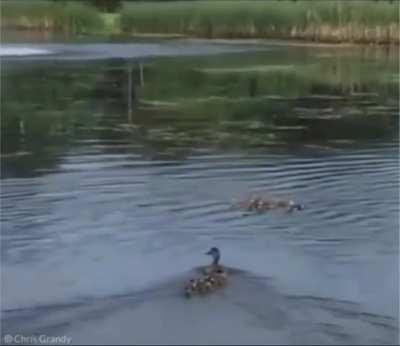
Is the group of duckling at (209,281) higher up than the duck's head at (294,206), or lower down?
lower down

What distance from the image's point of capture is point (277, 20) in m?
46.4

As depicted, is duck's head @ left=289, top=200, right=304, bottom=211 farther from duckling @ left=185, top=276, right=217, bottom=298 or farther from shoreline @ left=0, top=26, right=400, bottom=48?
shoreline @ left=0, top=26, right=400, bottom=48

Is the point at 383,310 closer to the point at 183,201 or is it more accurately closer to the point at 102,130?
the point at 183,201

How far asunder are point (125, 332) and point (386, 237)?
446cm

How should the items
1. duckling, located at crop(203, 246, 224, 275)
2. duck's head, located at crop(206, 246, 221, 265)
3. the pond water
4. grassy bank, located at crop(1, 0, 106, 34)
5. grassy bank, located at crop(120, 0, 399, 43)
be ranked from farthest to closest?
grassy bank, located at crop(1, 0, 106, 34), grassy bank, located at crop(120, 0, 399, 43), duck's head, located at crop(206, 246, 221, 265), duckling, located at crop(203, 246, 224, 275), the pond water

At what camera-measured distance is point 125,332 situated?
9.16 m

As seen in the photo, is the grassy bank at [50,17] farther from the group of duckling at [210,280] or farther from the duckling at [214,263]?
the group of duckling at [210,280]

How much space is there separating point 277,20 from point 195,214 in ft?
111

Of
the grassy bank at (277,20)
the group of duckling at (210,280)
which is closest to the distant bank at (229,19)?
the grassy bank at (277,20)

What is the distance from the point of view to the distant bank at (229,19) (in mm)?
43719

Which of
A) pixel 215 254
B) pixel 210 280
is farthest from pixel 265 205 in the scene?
pixel 210 280

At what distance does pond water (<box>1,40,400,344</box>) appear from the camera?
966cm

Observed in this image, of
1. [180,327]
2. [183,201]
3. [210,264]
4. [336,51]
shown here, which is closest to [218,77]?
[336,51]

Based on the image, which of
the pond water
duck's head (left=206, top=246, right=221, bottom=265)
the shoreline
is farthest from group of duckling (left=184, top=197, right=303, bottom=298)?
the shoreline
